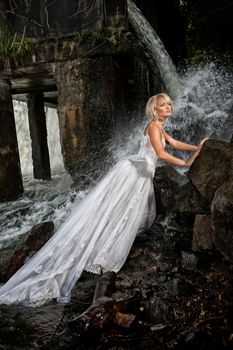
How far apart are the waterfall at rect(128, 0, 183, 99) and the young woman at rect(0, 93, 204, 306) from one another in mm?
4468

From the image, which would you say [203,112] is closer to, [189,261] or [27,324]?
[189,261]

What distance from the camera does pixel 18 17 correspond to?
21.9 ft

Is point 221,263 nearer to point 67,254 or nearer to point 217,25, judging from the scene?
point 67,254

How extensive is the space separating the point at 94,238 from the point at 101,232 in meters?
0.14

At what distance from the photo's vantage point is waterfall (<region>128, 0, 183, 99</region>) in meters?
7.90

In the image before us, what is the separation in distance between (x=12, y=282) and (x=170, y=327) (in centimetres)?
178

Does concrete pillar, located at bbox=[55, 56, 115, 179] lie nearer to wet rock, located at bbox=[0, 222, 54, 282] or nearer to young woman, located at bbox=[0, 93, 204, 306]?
wet rock, located at bbox=[0, 222, 54, 282]

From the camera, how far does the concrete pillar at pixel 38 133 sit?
10.2 meters

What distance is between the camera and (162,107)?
12.4 ft

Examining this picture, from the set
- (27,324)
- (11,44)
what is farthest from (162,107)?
(11,44)

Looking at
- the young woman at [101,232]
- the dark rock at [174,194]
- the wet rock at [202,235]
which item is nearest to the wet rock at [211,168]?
the dark rock at [174,194]

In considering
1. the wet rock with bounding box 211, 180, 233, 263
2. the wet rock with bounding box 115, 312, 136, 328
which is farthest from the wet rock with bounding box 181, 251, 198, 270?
the wet rock with bounding box 115, 312, 136, 328

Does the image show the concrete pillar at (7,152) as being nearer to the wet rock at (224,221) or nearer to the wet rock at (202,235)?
the wet rock at (202,235)

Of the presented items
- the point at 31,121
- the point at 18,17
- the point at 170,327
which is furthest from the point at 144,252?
the point at 31,121
